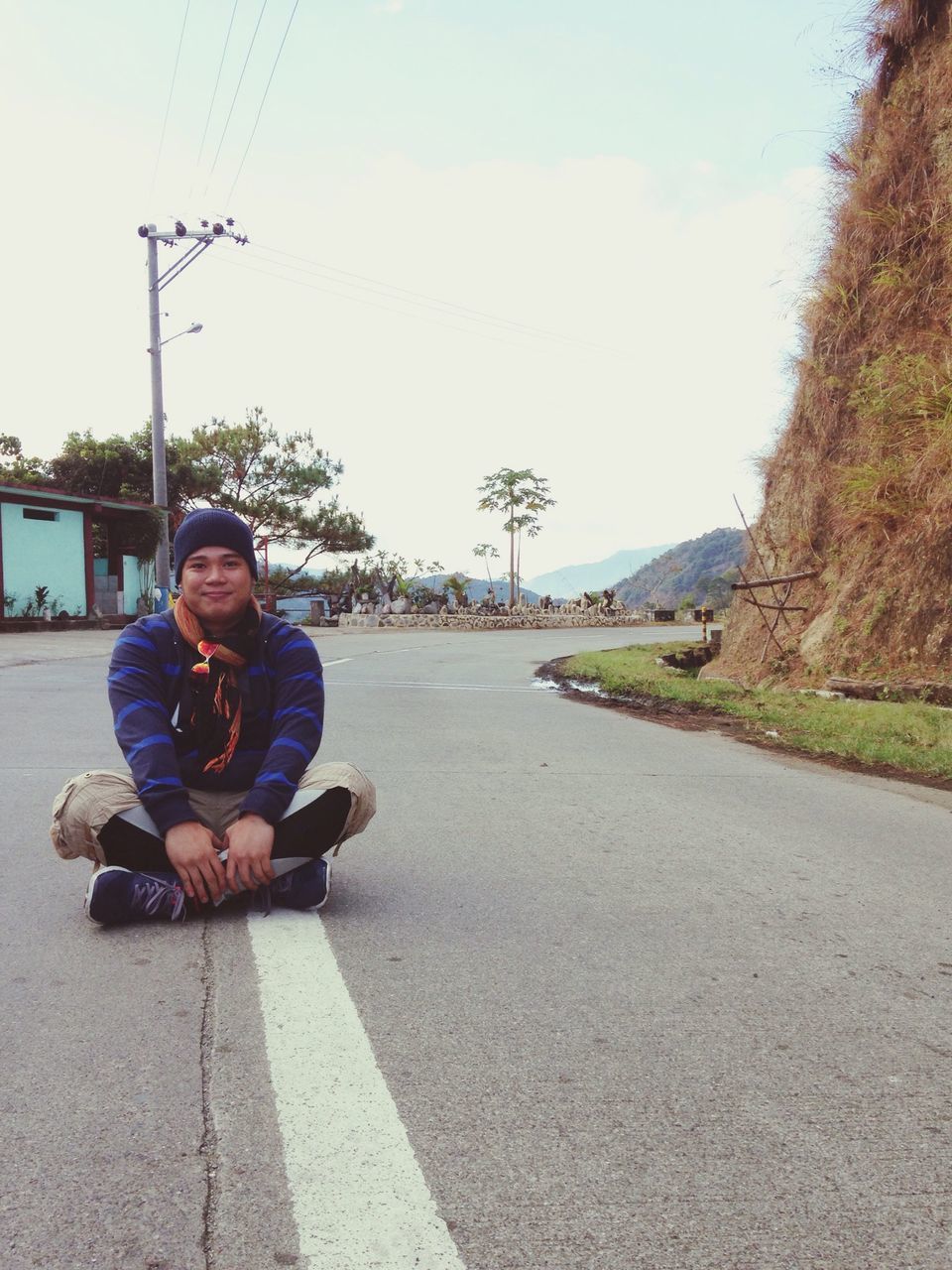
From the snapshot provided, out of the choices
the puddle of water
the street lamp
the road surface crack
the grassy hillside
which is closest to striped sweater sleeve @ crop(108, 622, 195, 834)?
the road surface crack

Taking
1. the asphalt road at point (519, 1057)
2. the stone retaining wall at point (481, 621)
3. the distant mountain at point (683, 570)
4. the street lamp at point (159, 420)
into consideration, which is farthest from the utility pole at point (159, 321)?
the distant mountain at point (683, 570)

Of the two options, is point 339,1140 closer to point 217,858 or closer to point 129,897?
point 217,858

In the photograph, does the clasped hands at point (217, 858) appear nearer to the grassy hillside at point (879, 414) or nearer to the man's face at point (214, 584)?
the man's face at point (214, 584)

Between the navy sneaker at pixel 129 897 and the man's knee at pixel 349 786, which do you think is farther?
the man's knee at pixel 349 786

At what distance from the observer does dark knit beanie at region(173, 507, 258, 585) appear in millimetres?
3660

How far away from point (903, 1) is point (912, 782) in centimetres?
1335

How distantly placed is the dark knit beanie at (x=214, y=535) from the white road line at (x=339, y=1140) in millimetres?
1512

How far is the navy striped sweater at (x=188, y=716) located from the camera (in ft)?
11.2

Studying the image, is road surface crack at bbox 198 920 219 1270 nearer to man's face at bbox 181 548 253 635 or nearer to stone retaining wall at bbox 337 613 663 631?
man's face at bbox 181 548 253 635

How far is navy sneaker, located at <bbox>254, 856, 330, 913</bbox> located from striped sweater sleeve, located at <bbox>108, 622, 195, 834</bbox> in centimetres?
41

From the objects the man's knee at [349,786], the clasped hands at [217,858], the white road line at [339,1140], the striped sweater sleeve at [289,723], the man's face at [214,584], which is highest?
Result: the man's face at [214,584]

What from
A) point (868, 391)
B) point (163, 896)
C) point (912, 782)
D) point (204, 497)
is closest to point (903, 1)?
point (868, 391)

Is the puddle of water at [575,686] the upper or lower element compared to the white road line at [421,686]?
lower

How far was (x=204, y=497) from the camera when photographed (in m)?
45.2
